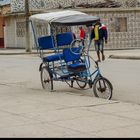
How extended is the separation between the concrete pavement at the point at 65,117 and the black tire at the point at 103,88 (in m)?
0.44

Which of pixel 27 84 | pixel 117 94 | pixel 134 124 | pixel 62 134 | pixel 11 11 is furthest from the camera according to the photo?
pixel 11 11

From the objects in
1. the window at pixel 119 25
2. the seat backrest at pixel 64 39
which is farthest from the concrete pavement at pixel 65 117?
the window at pixel 119 25

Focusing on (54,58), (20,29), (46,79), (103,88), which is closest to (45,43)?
(54,58)

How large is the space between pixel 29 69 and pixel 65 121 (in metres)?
13.1

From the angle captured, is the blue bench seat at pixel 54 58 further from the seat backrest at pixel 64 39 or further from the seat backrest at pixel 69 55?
the seat backrest at pixel 64 39

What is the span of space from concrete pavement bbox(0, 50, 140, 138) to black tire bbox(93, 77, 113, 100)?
1.45 ft

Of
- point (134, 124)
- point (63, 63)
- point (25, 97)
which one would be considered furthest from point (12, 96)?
point (134, 124)

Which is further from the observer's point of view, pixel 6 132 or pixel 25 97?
pixel 25 97

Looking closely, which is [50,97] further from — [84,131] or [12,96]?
[84,131]

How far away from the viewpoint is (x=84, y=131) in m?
8.55

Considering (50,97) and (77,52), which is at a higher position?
(77,52)

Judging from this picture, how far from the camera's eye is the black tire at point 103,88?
41.6 feet

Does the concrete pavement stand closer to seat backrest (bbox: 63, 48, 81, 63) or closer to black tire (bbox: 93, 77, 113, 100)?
black tire (bbox: 93, 77, 113, 100)

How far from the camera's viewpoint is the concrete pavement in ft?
27.7
